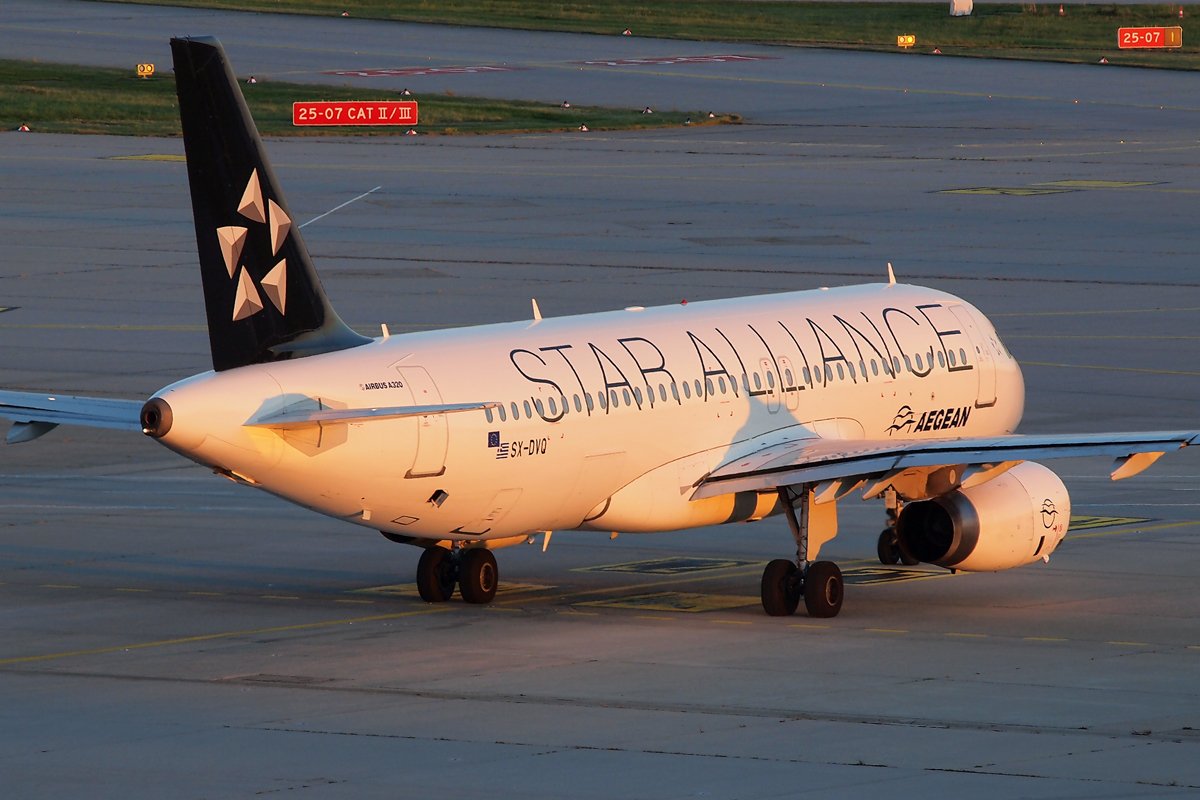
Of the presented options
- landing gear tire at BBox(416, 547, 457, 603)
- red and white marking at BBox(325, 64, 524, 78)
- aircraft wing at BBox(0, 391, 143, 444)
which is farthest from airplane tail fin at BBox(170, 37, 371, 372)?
red and white marking at BBox(325, 64, 524, 78)

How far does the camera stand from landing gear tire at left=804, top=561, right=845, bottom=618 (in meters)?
33.9

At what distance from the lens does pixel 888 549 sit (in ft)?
126

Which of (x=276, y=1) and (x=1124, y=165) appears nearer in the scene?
(x=1124, y=165)

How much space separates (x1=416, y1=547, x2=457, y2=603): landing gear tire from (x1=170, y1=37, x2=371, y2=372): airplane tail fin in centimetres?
442

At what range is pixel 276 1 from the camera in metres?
164

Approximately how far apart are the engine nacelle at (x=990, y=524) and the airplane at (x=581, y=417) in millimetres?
42

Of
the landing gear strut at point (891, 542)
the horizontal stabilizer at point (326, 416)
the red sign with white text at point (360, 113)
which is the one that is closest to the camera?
the horizontal stabilizer at point (326, 416)

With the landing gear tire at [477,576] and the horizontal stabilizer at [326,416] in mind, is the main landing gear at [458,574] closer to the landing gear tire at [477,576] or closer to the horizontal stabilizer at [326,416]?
the landing gear tire at [477,576]

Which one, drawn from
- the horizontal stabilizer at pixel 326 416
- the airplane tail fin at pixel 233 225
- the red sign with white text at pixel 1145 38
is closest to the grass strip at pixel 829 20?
the red sign with white text at pixel 1145 38

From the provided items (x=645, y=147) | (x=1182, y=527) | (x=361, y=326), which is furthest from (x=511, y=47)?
(x=1182, y=527)

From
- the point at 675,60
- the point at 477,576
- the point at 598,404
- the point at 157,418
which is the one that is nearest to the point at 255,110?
the point at 675,60

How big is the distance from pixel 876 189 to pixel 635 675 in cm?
6423

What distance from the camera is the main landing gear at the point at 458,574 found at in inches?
1368

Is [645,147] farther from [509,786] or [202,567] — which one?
[509,786]
